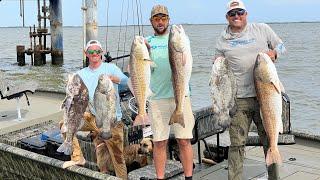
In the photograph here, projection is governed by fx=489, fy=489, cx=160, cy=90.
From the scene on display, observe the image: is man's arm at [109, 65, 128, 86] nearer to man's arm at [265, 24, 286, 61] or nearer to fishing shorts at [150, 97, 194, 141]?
fishing shorts at [150, 97, 194, 141]

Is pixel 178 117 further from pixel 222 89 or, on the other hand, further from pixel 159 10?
pixel 159 10

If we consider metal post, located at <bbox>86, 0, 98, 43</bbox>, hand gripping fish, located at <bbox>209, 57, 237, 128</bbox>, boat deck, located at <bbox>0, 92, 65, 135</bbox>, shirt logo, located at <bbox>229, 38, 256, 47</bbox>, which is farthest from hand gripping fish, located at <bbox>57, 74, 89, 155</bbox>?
metal post, located at <bbox>86, 0, 98, 43</bbox>

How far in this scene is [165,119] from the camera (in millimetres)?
4871

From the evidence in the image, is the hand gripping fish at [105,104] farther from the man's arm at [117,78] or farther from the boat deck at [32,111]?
the boat deck at [32,111]

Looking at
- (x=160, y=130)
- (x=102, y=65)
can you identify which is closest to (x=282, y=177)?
(x=160, y=130)

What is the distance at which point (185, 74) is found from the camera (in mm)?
4535

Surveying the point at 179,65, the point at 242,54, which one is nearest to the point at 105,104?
the point at 179,65

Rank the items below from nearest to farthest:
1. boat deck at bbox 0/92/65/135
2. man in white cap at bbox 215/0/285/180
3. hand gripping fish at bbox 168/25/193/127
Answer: hand gripping fish at bbox 168/25/193/127, man in white cap at bbox 215/0/285/180, boat deck at bbox 0/92/65/135

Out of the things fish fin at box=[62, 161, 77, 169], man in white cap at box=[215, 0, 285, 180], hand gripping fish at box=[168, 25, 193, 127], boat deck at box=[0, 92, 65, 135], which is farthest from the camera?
boat deck at box=[0, 92, 65, 135]

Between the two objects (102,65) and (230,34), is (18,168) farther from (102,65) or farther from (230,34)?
(230,34)

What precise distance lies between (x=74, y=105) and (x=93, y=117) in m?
0.26

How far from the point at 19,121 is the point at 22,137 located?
2140 millimetres

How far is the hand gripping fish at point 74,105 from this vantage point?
16.8ft

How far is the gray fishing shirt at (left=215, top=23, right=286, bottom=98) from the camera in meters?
4.52
